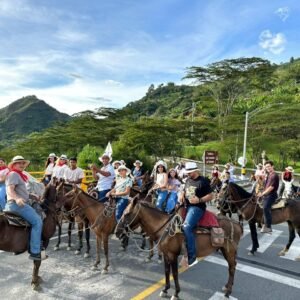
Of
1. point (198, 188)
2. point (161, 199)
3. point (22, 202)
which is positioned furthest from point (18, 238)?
point (161, 199)

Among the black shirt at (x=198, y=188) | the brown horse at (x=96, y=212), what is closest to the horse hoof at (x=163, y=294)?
the black shirt at (x=198, y=188)

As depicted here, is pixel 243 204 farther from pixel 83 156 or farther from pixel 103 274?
pixel 83 156

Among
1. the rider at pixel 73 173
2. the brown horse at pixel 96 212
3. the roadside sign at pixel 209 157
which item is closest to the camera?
the brown horse at pixel 96 212

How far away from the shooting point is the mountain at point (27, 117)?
333 feet

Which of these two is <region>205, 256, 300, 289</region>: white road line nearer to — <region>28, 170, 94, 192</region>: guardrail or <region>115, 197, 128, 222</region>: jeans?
<region>115, 197, 128, 222</region>: jeans

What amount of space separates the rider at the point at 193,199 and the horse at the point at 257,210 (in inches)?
146

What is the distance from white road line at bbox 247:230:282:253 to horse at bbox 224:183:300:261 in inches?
22.0

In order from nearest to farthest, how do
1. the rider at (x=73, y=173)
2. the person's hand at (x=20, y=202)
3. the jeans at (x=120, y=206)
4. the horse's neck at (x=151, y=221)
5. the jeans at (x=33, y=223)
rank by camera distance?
1. the person's hand at (x=20, y=202)
2. the jeans at (x=33, y=223)
3. the horse's neck at (x=151, y=221)
4. the jeans at (x=120, y=206)
5. the rider at (x=73, y=173)

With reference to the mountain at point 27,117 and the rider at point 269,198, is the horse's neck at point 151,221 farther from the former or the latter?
the mountain at point 27,117

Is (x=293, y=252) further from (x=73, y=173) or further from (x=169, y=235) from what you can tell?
(x=73, y=173)

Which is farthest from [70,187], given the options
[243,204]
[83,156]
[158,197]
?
[83,156]

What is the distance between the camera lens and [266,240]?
10.3 meters

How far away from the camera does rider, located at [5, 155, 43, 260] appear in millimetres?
5852

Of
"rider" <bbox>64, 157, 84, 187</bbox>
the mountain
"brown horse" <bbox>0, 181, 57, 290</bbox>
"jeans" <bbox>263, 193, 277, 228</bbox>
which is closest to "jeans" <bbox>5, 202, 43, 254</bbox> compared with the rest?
"brown horse" <bbox>0, 181, 57, 290</bbox>
